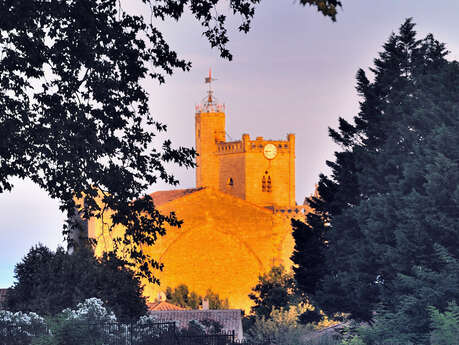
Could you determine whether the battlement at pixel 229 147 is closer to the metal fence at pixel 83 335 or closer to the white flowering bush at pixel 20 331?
the metal fence at pixel 83 335

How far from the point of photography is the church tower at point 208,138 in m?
→ 122

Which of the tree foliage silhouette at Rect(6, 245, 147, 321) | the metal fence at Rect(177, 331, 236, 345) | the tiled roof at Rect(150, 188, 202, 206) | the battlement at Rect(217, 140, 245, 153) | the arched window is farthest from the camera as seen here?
the arched window

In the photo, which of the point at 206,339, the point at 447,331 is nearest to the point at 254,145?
the point at 206,339

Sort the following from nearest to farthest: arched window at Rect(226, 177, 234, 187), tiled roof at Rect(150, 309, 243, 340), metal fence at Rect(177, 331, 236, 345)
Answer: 1. metal fence at Rect(177, 331, 236, 345)
2. tiled roof at Rect(150, 309, 243, 340)
3. arched window at Rect(226, 177, 234, 187)

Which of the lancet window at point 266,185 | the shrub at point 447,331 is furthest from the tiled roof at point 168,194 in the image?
the shrub at point 447,331

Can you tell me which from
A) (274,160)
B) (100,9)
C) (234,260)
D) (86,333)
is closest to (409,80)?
(86,333)

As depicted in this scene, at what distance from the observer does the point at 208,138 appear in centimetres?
12244

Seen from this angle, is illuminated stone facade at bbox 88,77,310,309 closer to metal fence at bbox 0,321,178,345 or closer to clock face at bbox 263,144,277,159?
clock face at bbox 263,144,277,159

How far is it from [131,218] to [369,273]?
56.3ft

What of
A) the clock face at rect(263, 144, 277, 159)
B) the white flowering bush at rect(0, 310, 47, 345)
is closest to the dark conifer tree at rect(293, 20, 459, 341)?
the white flowering bush at rect(0, 310, 47, 345)

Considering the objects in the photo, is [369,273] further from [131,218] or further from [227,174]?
[227,174]

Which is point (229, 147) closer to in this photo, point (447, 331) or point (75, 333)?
point (75, 333)

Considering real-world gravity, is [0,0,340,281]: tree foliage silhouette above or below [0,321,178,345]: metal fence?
above

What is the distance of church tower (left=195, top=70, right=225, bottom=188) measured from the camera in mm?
122000
